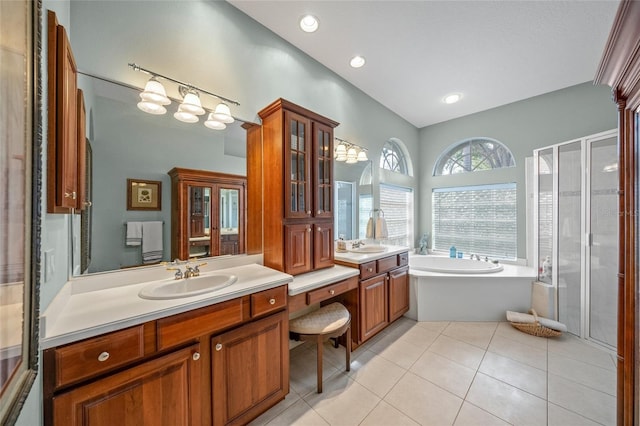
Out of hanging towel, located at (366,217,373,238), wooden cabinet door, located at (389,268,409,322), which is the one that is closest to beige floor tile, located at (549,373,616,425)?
wooden cabinet door, located at (389,268,409,322)

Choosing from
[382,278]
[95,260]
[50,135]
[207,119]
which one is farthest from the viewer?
[382,278]

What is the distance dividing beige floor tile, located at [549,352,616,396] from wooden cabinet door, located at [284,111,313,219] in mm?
2418

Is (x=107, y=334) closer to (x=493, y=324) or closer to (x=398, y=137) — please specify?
(x=493, y=324)

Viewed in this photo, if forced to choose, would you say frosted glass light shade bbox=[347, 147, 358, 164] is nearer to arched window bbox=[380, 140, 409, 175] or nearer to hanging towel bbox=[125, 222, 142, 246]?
arched window bbox=[380, 140, 409, 175]

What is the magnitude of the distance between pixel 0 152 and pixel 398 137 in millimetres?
3931

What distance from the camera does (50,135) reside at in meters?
0.90

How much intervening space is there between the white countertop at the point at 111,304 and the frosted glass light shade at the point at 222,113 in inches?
44.8

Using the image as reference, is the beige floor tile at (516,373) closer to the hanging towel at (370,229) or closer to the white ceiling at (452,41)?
the hanging towel at (370,229)

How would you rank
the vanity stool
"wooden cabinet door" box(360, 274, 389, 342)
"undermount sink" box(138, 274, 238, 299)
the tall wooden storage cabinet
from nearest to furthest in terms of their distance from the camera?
"undermount sink" box(138, 274, 238, 299) → the vanity stool → the tall wooden storage cabinet → "wooden cabinet door" box(360, 274, 389, 342)

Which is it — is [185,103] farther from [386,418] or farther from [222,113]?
[386,418]

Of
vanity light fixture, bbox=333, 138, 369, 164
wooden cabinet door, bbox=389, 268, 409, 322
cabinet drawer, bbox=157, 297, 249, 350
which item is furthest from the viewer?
vanity light fixture, bbox=333, 138, 369, 164

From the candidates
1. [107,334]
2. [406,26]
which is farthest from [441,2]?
[107,334]

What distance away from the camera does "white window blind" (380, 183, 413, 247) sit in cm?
357

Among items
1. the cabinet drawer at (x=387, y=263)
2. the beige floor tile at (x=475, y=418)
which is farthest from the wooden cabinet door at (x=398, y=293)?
the beige floor tile at (x=475, y=418)
